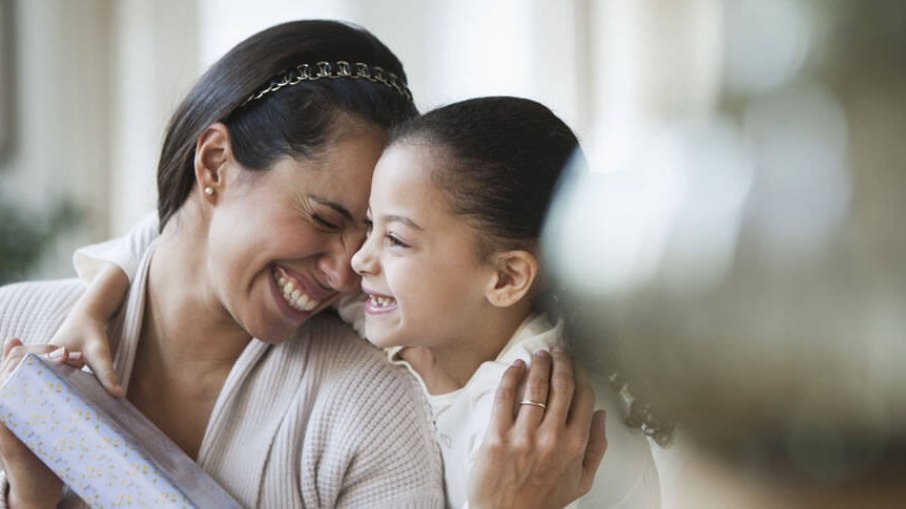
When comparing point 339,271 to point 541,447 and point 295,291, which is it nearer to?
point 295,291

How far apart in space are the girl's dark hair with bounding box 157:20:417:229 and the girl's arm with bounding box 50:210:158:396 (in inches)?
5.2

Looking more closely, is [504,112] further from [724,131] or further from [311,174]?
[724,131]

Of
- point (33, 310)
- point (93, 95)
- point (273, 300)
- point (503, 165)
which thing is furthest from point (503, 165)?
point (93, 95)

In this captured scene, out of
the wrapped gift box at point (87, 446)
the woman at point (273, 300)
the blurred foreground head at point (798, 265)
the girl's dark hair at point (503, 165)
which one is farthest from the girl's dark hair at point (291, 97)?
the blurred foreground head at point (798, 265)

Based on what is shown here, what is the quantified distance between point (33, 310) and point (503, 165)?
0.48 metres

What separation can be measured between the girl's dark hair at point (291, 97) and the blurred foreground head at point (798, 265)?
0.47 metres

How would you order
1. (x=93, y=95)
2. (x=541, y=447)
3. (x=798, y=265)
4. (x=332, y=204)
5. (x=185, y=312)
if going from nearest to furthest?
(x=798, y=265) → (x=541, y=447) → (x=332, y=204) → (x=185, y=312) → (x=93, y=95)

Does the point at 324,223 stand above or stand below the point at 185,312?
above

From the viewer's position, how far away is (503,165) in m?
0.68

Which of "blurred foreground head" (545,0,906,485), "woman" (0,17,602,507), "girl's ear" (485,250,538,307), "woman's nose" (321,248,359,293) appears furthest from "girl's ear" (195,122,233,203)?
"blurred foreground head" (545,0,906,485)

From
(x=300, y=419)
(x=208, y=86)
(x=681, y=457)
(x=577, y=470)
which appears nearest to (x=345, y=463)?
Answer: (x=300, y=419)

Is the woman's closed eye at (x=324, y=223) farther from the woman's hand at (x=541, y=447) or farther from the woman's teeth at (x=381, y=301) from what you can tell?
the woman's hand at (x=541, y=447)

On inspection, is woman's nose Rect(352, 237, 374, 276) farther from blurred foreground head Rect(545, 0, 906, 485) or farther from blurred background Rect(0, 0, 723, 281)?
blurred background Rect(0, 0, 723, 281)

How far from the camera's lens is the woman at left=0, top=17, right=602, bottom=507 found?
76 cm
